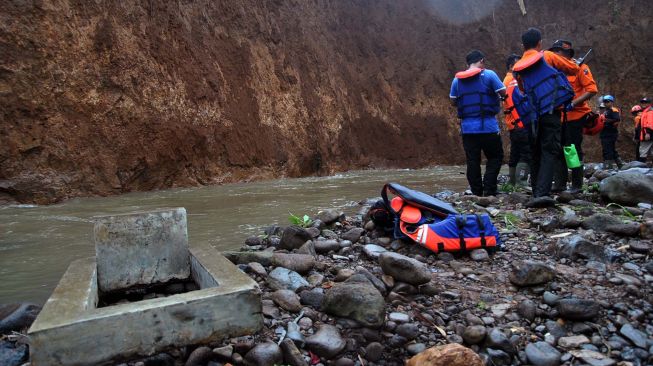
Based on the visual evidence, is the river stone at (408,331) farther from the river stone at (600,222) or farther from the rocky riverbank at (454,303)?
the river stone at (600,222)

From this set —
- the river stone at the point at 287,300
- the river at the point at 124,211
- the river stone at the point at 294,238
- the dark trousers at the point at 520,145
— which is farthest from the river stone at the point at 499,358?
the dark trousers at the point at 520,145

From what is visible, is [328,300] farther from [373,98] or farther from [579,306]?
[373,98]

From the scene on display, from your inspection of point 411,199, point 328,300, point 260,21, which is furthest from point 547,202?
point 260,21

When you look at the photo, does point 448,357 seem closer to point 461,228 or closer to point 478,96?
point 461,228

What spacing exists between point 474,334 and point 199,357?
1.22m

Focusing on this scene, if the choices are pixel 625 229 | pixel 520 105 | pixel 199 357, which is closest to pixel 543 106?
pixel 520 105

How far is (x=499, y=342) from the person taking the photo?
205cm

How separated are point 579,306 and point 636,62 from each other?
20.8m

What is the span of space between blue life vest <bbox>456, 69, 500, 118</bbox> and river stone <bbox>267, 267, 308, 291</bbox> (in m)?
3.50

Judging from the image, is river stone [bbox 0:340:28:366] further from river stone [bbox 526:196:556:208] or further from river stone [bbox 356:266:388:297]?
river stone [bbox 526:196:556:208]

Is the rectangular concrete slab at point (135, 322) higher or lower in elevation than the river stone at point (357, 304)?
higher

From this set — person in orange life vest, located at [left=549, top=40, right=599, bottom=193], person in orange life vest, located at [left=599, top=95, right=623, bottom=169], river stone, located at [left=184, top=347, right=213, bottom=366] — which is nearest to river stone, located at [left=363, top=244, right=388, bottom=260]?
river stone, located at [left=184, top=347, right=213, bottom=366]

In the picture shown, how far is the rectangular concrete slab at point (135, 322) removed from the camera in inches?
63.9

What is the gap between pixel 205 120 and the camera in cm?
1012
